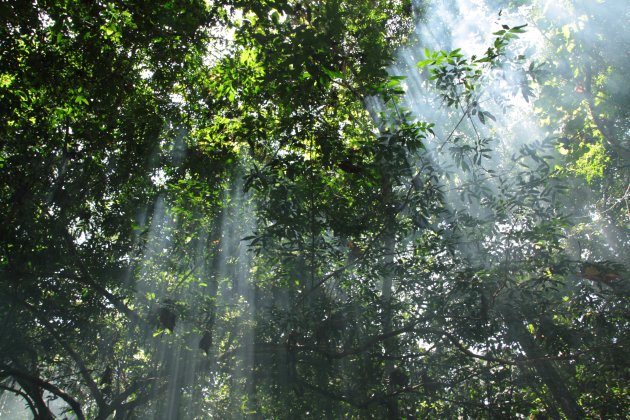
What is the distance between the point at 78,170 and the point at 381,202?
13.8 ft

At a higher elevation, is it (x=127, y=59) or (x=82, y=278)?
(x=127, y=59)

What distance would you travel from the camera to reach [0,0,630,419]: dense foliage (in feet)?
14.5

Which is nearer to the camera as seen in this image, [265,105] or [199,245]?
[265,105]

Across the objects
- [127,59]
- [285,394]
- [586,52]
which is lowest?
[285,394]

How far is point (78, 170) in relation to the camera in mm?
5668

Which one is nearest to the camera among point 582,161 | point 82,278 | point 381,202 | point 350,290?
point 381,202

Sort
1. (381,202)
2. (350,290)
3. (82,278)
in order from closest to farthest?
(381,202), (82,278), (350,290)

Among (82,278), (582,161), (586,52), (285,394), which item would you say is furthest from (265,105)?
(586,52)

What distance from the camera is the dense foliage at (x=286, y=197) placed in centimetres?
441

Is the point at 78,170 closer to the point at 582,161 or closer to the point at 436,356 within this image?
the point at 436,356

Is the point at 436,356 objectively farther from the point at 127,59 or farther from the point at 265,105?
the point at 127,59

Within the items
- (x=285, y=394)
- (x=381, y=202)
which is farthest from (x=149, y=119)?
(x=285, y=394)

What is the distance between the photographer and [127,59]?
4.98 m

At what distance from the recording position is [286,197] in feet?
17.8
